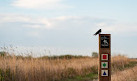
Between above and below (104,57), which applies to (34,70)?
below

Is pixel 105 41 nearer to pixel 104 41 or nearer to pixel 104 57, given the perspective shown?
pixel 104 41

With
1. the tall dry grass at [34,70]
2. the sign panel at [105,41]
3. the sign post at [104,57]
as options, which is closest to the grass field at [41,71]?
the tall dry grass at [34,70]

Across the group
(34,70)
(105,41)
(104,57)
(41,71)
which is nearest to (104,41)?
(105,41)

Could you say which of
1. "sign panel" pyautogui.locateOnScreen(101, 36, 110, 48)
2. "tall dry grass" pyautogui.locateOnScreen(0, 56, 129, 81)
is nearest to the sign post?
"sign panel" pyautogui.locateOnScreen(101, 36, 110, 48)

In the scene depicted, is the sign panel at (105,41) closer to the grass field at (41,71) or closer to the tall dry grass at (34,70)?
the grass field at (41,71)

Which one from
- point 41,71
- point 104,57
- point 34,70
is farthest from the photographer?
point 41,71

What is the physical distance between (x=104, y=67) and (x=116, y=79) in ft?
5.13

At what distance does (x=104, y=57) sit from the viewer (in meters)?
6.32

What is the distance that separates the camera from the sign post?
20.7 feet

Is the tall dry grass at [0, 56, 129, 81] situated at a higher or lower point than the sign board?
lower

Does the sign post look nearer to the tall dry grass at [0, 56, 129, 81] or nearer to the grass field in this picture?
the grass field

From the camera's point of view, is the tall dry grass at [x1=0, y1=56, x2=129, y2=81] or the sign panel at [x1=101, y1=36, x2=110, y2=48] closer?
the sign panel at [x1=101, y1=36, x2=110, y2=48]

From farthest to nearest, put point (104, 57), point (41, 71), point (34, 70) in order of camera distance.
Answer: point (41, 71), point (34, 70), point (104, 57)

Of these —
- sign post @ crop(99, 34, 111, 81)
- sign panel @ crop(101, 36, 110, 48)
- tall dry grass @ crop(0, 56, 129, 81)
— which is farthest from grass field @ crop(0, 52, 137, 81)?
sign panel @ crop(101, 36, 110, 48)
